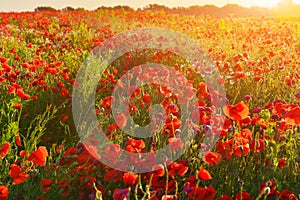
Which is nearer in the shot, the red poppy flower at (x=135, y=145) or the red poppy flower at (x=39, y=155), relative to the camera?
the red poppy flower at (x=39, y=155)

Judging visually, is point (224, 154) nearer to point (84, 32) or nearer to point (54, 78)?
point (54, 78)

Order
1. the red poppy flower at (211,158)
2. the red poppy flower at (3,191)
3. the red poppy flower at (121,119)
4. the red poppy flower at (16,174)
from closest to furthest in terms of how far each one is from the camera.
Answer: the red poppy flower at (3,191) → the red poppy flower at (16,174) → the red poppy flower at (211,158) → the red poppy flower at (121,119)

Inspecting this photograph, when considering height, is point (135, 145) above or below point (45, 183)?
above

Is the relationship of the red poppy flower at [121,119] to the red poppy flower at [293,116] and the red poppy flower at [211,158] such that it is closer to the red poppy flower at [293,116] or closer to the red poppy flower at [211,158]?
the red poppy flower at [211,158]

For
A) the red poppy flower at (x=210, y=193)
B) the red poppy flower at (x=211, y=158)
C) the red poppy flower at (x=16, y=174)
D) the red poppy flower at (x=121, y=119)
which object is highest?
the red poppy flower at (x=121, y=119)

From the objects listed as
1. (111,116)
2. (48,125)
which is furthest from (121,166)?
(48,125)

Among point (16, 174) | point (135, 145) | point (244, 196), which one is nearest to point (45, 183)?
point (16, 174)

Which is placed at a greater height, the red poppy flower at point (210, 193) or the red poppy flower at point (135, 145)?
the red poppy flower at point (135, 145)

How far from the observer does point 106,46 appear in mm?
6008

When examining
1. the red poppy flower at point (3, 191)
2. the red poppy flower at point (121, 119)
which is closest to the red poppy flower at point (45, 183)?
the red poppy flower at point (3, 191)

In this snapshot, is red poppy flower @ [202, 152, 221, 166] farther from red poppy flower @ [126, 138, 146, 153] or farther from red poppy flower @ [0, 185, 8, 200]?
red poppy flower @ [0, 185, 8, 200]

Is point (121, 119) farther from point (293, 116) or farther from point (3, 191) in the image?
point (293, 116)

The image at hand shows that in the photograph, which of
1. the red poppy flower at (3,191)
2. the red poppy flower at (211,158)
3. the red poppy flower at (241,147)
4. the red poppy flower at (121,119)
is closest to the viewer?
the red poppy flower at (3,191)

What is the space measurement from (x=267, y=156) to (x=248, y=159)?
298mm
